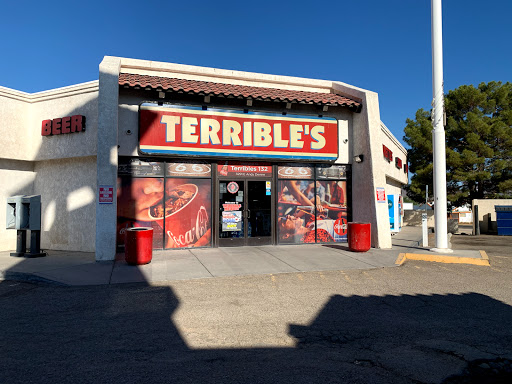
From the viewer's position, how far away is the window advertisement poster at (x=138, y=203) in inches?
425

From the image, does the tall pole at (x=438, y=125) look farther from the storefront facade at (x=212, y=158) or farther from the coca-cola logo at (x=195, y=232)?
the coca-cola logo at (x=195, y=232)

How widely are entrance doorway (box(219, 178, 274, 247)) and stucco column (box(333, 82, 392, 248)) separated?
320cm

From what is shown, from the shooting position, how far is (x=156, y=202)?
11.1 meters

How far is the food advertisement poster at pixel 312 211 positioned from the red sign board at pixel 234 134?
1095mm

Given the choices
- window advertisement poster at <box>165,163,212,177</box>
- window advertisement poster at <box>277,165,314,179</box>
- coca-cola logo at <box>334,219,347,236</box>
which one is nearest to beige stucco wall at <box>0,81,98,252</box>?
window advertisement poster at <box>165,163,212,177</box>

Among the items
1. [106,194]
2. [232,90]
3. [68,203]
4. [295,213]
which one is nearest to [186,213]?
[106,194]

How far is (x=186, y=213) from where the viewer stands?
450 inches

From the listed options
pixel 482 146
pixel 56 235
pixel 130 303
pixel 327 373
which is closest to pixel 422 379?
pixel 327 373

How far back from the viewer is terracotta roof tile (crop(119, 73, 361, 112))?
34.9 ft

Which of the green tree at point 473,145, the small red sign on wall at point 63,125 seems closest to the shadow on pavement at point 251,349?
the small red sign on wall at point 63,125

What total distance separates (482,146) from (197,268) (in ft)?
78.6

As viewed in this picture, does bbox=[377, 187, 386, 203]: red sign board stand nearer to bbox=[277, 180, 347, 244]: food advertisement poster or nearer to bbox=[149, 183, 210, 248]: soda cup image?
bbox=[277, 180, 347, 244]: food advertisement poster

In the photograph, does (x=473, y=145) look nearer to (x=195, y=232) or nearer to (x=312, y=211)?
(x=312, y=211)

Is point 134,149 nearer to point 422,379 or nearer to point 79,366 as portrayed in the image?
point 79,366
